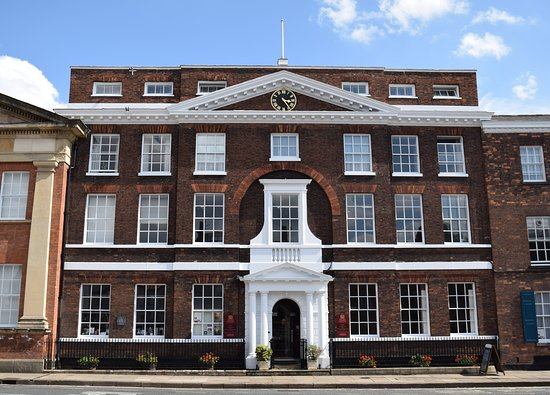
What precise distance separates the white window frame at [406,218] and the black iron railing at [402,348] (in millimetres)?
4174

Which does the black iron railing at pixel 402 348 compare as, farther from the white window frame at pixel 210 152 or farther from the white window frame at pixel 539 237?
the white window frame at pixel 210 152

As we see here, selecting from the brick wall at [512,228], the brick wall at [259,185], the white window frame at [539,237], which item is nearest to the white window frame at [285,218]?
the brick wall at [259,185]

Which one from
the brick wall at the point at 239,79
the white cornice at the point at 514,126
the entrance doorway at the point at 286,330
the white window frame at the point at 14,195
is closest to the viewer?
the entrance doorway at the point at 286,330

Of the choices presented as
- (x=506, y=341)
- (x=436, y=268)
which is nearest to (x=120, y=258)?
(x=436, y=268)

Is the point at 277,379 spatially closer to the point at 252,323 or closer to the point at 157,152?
the point at 252,323

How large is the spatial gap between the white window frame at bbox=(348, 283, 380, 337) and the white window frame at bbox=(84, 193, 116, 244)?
1036 centimetres

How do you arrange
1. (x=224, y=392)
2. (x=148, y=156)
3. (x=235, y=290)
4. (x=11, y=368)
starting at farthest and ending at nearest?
(x=148, y=156) → (x=235, y=290) → (x=11, y=368) → (x=224, y=392)

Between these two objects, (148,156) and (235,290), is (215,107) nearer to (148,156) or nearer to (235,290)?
(148,156)

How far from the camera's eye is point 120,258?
2316 cm

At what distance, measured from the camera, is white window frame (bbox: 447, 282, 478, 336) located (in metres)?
23.3

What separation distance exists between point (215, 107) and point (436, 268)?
11.6 m

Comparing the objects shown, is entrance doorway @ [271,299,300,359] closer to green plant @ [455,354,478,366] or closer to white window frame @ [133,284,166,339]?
white window frame @ [133,284,166,339]

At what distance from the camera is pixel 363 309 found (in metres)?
23.1

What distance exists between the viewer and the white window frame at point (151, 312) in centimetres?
2278
